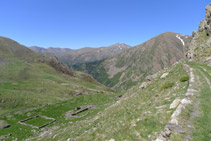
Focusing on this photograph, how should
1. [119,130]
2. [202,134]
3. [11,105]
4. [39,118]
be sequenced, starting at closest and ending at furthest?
[202,134], [119,130], [39,118], [11,105]

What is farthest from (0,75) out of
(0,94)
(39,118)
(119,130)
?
(119,130)

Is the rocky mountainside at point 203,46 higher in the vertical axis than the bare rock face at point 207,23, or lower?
lower

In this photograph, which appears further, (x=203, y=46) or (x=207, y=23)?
(x=207, y=23)

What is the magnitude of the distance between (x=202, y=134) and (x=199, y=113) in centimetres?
300

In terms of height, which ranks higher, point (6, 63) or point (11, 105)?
point (6, 63)

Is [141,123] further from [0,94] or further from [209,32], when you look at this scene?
[0,94]

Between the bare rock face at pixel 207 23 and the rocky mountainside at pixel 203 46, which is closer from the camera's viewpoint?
the rocky mountainside at pixel 203 46

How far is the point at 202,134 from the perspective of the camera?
31.2 ft

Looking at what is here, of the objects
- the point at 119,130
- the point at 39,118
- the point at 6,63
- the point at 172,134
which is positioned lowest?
the point at 39,118

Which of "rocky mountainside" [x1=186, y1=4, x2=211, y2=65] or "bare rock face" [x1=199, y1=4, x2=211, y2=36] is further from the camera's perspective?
"bare rock face" [x1=199, y1=4, x2=211, y2=36]

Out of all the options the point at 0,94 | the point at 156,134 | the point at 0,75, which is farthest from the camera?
the point at 0,75

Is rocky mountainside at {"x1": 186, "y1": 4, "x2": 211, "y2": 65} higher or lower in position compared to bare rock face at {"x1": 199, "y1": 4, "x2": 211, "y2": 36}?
lower

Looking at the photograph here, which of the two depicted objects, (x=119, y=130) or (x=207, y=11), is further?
(x=207, y=11)

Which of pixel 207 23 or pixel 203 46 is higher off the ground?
pixel 207 23
